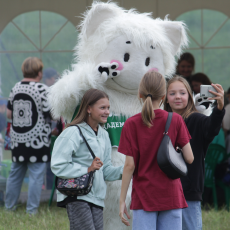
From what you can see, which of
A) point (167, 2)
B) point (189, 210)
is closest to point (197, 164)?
point (189, 210)

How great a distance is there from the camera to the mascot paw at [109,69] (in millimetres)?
2939

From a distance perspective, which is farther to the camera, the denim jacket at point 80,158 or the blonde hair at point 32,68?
the blonde hair at point 32,68

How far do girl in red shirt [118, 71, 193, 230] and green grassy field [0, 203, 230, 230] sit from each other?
1.91 m

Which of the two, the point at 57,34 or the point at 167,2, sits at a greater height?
the point at 167,2

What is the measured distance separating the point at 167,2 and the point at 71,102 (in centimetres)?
329

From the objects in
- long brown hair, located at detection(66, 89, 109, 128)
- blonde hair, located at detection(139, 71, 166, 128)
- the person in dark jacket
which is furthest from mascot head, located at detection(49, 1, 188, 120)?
blonde hair, located at detection(139, 71, 166, 128)

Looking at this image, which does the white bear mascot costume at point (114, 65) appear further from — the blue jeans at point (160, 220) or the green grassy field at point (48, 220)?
the green grassy field at point (48, 220)

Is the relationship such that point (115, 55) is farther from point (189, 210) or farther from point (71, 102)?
point (189, 210)

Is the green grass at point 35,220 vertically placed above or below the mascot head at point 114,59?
below

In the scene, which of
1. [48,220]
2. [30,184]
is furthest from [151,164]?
[30,184]

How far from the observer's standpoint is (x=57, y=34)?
5645 millimetres

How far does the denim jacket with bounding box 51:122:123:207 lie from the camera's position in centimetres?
238

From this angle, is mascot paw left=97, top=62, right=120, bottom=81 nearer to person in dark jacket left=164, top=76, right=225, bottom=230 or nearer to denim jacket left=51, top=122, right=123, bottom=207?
denim jacket left=51, top=122, right=123, bottom=207

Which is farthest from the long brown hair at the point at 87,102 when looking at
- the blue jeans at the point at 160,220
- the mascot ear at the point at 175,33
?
the mascot ear at the point at 175,33
